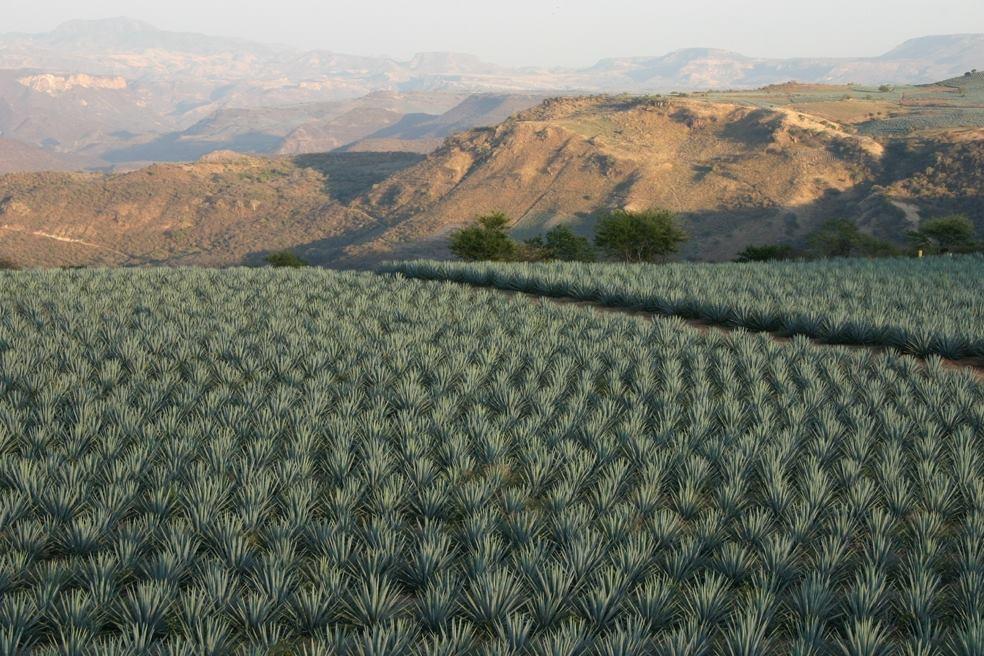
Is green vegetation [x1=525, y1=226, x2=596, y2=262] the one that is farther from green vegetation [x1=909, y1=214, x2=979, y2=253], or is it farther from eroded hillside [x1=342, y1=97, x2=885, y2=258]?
green vegetation [x1=909, y1=214, x2=979, y2=253]

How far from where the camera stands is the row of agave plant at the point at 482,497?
179 inches

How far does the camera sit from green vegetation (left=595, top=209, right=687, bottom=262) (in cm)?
3931

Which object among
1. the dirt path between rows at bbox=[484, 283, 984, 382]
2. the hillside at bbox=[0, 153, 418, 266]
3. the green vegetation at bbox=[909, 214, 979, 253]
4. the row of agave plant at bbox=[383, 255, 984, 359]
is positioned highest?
the row of agave plant at bbox=[383, 255, 984, 359]

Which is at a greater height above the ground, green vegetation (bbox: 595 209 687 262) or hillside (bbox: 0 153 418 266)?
green vegetation (bbox: 595 209 687 262)

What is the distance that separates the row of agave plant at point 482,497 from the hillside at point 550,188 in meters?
55.7

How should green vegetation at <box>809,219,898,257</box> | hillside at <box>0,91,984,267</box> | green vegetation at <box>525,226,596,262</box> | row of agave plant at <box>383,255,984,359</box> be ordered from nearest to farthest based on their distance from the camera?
row of agave plant at <box>383,255,984,359</box> → green vegetation at <box>525,226,596,262</box> → green vegetation at <box>809,219,898,257</box> → hillside at <box>0,91,984,267</box>

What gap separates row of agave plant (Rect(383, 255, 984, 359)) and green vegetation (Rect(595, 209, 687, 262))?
61.2ft

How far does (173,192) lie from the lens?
111m

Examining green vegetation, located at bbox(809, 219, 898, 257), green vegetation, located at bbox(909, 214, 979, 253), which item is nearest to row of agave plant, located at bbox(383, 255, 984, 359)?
green vegetation, located at bbox(909, 214, 979, 253)

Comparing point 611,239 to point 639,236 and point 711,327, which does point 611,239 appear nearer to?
point 639,236

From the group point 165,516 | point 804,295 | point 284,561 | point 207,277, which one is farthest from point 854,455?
point 207,277

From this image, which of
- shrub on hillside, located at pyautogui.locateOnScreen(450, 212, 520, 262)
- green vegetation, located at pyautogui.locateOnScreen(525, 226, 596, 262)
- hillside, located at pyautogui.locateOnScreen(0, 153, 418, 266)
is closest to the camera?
shrub on hillside, located at pyautogui.locateOnScreen(450, 212, 520, 262)

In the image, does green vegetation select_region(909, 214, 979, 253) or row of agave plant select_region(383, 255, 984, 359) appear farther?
green vegetation select_region(909, 214, 979, 253)

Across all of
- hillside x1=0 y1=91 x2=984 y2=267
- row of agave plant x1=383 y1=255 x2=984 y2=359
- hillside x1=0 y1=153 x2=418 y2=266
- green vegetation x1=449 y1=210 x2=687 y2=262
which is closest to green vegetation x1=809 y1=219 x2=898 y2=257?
hillside x1=0 y1=91 x2=984 y2=267
